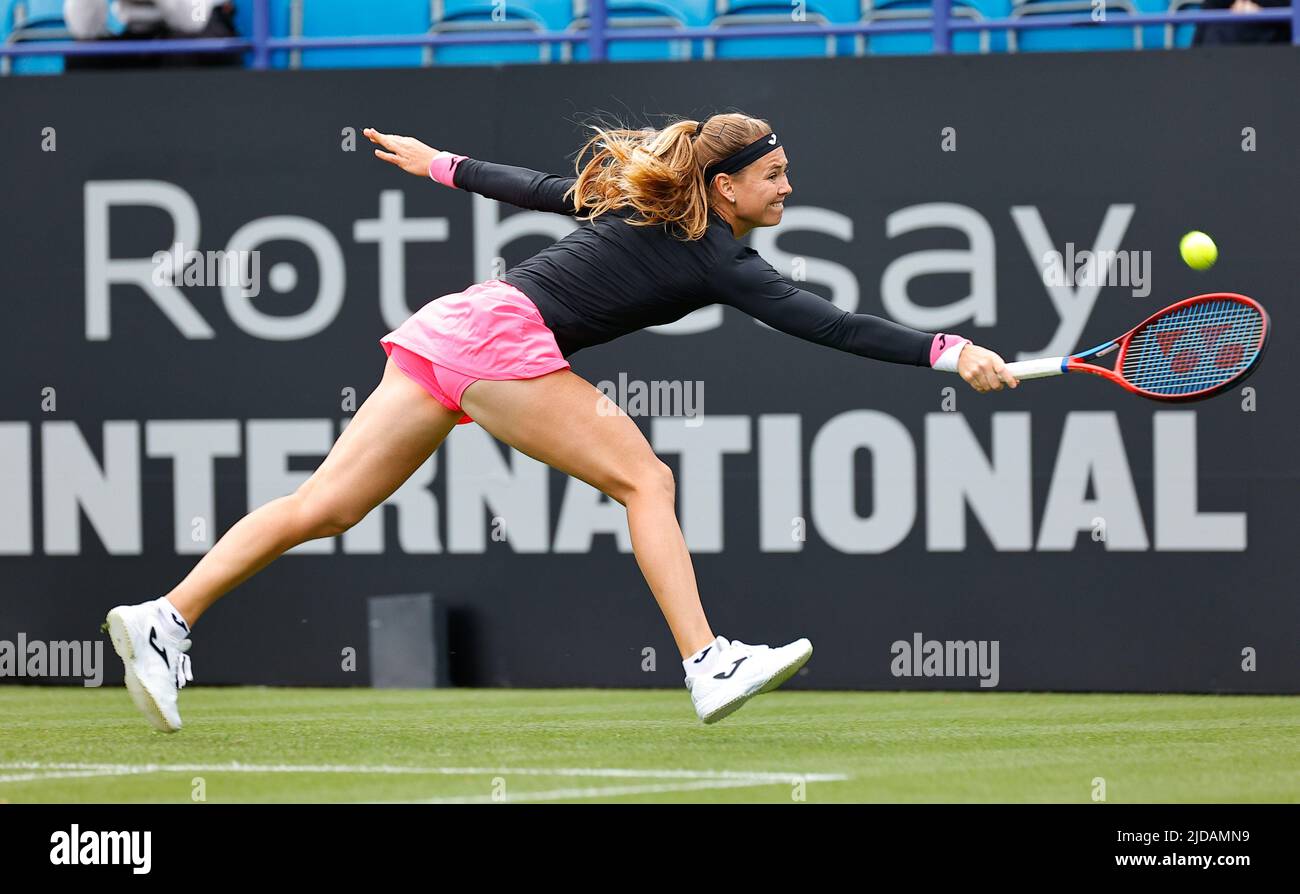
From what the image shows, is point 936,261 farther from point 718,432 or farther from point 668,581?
point 668,581

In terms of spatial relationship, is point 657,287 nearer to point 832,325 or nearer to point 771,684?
point 832,325

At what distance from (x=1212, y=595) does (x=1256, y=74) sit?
203cm

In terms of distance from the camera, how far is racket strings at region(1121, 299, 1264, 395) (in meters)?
4.89

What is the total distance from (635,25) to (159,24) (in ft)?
6.88

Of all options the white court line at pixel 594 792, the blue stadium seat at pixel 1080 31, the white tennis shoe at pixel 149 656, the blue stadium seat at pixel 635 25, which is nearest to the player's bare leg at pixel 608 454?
the white court line at pixel 594 792

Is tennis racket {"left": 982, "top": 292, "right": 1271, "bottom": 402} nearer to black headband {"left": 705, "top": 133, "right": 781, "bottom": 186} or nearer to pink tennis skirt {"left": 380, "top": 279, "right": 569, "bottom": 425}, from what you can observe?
black headband {"left": 705, "top": 133, "right": 781, "bottom": 186}

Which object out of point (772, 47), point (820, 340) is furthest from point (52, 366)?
point (820, 340)

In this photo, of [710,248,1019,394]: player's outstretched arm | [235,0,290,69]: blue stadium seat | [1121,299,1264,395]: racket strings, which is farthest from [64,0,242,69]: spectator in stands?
[1121,299,1264,395]: racket strings

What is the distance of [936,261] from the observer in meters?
7.21

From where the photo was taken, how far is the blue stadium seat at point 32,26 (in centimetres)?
835

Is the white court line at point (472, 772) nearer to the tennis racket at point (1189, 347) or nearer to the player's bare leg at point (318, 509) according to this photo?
the player's bare leg at point (318, 509)

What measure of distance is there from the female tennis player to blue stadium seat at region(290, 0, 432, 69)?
378cm

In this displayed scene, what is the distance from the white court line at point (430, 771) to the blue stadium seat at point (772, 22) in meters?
3.94

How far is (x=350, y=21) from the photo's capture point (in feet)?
28.1
